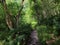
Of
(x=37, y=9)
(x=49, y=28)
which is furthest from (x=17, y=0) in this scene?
(x=49, y=28)

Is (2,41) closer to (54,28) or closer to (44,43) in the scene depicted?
(44,43)

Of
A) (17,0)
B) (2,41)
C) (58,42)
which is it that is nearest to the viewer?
(58,42)

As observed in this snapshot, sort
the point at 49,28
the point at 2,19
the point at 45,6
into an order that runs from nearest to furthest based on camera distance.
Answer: the point at 49,28 → the point at 2,19 → the point at 45,6

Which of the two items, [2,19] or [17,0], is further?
[17,0]

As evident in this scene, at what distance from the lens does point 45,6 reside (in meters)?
12.7

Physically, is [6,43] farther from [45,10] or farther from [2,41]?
[45,10]

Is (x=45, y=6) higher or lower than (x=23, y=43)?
higher

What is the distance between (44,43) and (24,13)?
7.24 meters

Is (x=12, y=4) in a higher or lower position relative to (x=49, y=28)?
higher

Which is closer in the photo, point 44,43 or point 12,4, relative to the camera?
point 44,43

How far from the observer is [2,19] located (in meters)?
11.3

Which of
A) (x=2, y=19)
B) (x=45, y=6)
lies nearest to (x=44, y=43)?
(x=2, y=19)

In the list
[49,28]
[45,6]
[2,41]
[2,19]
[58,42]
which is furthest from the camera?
[45,6]

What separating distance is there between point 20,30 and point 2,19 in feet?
11.5
